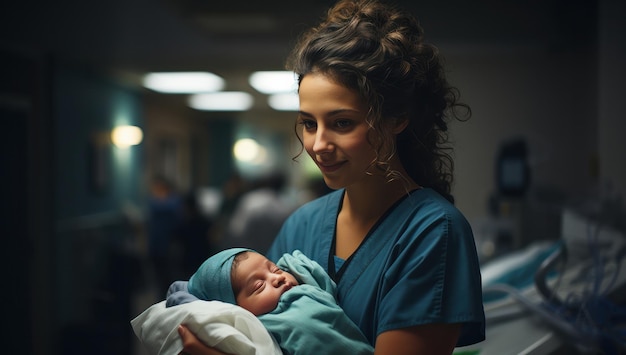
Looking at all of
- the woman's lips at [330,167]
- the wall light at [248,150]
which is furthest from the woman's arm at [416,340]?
the wall light at [248,150]

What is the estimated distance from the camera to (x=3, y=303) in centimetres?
305

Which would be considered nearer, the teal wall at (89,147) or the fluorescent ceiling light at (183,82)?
the teal wall at (89,147)

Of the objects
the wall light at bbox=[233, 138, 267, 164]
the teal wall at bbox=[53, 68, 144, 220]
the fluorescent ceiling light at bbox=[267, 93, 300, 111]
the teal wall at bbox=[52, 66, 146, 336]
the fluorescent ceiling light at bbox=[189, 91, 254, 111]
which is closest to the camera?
the teal wall at bbox=[52, 66, 146, 336]

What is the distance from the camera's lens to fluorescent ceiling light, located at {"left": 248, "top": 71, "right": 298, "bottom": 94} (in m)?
5.38

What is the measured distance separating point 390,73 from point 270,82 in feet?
17.1

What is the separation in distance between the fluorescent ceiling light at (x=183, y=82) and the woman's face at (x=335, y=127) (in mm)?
4687

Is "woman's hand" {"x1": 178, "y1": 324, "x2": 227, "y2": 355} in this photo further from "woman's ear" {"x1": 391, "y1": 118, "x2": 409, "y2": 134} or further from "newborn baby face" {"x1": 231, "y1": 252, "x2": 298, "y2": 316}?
"woman's ear" {"x1": 391, "y1": 118, "x2": 409, "y2": 134}

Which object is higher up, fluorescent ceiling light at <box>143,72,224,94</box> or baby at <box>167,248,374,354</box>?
fluorescent ceiling light at <box>143,72,224,94</box>

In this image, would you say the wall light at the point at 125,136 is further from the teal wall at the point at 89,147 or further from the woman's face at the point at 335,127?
the woman's face at the point at 335,127

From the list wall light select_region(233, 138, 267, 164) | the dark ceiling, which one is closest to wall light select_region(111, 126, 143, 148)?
the dark ceiling

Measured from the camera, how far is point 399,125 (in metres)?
0.93

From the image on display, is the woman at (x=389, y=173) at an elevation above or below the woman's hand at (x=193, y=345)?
above

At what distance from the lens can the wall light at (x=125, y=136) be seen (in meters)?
5.13

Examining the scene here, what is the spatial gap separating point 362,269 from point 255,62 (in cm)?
326
